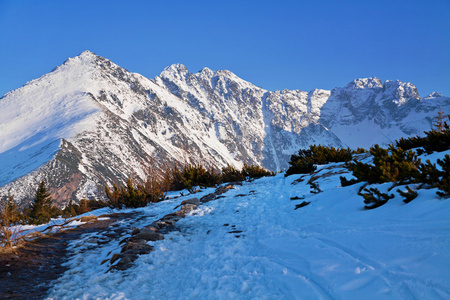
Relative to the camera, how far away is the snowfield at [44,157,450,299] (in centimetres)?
278

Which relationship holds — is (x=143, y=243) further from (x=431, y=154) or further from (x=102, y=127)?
(x=102, y=127)

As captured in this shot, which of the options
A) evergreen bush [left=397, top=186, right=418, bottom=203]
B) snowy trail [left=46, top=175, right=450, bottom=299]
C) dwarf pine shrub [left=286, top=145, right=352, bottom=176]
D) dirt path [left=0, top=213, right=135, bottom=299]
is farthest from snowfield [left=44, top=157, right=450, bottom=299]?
dwarf pine shrub [left=286, top=145, right=352, bottom=176]

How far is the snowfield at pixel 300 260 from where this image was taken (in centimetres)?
278

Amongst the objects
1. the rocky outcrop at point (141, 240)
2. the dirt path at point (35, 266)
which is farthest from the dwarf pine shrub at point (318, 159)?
the dirt path at point (35, 266)

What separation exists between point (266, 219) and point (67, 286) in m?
4.51

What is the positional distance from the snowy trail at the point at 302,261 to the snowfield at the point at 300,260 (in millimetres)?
12

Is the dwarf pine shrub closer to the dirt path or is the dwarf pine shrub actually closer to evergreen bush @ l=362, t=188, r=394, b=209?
evergreen bush @ l=362, t=188, r=394, b=209

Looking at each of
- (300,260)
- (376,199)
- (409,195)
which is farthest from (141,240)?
(409,195)

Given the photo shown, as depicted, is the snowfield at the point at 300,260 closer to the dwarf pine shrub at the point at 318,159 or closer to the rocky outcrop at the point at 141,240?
the rocky outcrop at the point at 141,240

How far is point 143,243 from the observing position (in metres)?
5.41

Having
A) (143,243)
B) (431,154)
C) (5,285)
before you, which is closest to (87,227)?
(143,243)

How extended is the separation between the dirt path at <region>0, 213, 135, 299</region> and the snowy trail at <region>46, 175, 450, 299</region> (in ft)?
0.86

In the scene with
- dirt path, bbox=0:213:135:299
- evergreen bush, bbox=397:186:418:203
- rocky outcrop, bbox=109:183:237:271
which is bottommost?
evergreen bush, bbox=397:186:418:203

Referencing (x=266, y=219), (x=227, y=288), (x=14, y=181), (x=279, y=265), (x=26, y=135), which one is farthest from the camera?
(x=26, y=135)
